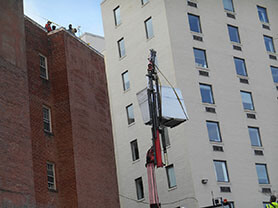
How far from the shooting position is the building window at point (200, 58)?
144ft

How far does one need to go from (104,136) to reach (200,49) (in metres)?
14.0

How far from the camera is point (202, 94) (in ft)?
141

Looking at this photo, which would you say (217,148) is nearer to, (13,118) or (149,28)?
(149,28)

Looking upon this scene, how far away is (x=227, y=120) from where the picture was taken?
142 ft

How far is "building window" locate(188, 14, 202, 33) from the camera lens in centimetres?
4478

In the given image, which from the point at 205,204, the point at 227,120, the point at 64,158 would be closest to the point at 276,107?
the point at 227,120

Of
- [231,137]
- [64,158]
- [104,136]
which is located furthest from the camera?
[231,137]

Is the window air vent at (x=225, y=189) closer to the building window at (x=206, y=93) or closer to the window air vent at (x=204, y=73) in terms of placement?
the building window at (x=206, y=93)

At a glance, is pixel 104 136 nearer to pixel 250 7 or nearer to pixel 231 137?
pixel 231 137

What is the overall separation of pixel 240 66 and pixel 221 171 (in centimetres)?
967

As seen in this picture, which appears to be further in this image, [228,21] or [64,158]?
[228,21]

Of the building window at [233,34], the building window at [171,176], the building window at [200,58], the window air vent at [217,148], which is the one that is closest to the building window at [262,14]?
the building window at [233,34]

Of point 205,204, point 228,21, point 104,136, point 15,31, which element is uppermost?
point 228,21

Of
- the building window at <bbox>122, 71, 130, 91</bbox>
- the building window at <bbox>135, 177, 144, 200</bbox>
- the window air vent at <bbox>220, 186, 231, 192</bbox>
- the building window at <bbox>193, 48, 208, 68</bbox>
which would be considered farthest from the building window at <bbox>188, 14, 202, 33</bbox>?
the window air vent at <bbox>220, 186, 231, 192</bbox>
